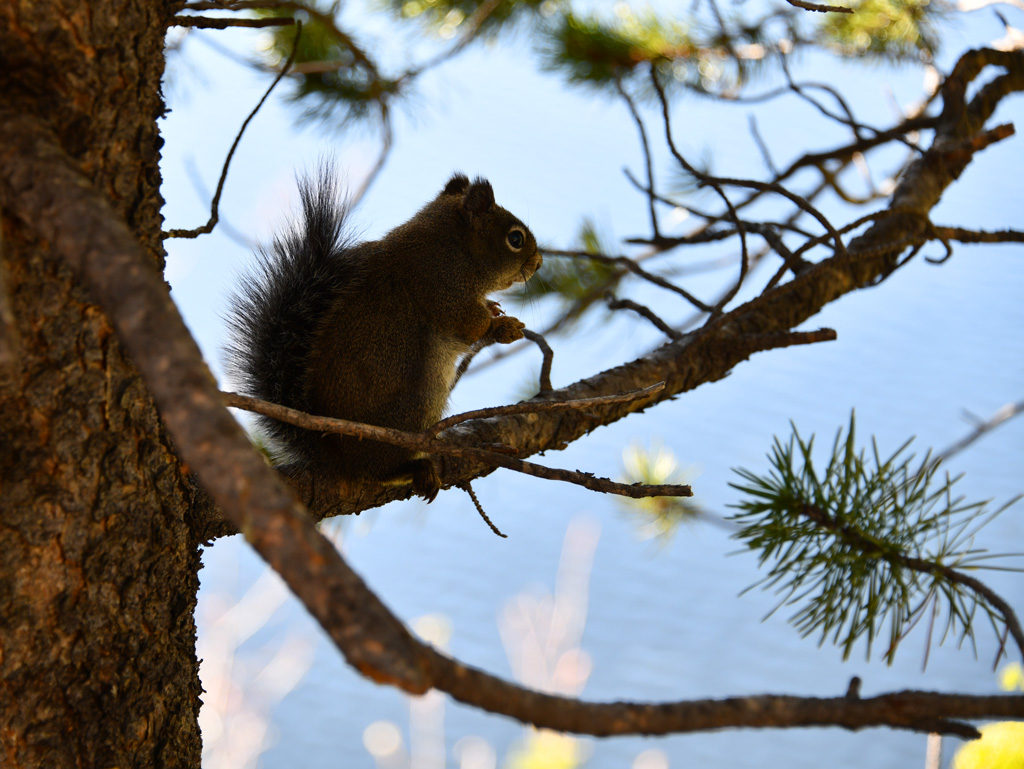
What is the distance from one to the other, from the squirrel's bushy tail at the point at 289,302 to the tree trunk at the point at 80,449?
35cm

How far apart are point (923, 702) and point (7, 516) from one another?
1.54 ft

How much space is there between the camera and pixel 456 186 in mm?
1375

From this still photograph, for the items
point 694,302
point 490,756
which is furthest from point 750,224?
point 490,756

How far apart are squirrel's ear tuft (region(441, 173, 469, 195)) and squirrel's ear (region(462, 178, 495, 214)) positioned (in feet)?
0.43

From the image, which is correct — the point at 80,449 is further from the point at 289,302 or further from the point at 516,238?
the point at 516,238

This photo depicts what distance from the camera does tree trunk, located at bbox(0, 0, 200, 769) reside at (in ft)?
1.60

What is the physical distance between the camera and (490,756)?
2.90m

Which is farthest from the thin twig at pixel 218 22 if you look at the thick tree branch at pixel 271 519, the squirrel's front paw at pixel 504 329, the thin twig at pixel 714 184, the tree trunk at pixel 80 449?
the squirrel's front paw at pixel 504 329

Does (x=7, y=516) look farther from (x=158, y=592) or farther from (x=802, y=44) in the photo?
(x=802, y=44)

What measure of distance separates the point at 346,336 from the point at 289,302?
75mm

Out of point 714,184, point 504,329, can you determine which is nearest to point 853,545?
point 714,184

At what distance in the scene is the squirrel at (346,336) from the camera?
90 centimetres

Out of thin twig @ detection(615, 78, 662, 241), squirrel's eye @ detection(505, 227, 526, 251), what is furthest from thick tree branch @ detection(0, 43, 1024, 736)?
squirrel's eye @ detection(505, 227, 526, 251)

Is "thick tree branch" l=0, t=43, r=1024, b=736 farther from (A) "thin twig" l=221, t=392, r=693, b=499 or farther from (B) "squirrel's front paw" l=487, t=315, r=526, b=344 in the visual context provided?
(B) "squirrel's front paw" l=487, t=315, r=526, b=344
